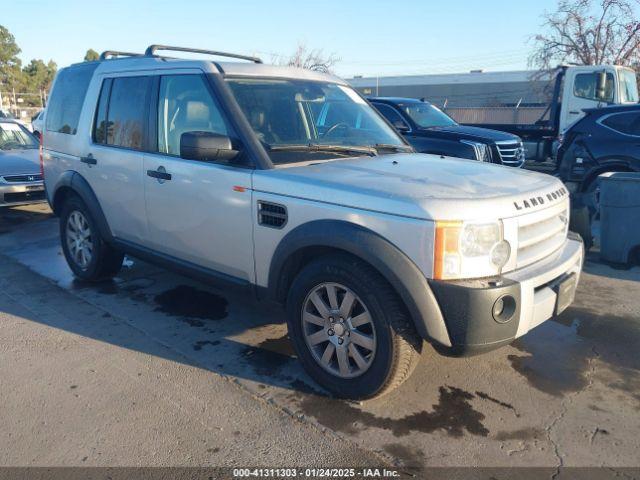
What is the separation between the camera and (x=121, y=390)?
3430mm

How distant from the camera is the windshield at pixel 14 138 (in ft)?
31.0

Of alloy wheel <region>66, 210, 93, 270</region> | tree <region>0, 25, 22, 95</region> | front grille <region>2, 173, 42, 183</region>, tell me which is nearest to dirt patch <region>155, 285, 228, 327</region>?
alloy wheel <region>66, 210, 93, 270</region>

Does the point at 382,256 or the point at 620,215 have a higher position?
the point at 382,256

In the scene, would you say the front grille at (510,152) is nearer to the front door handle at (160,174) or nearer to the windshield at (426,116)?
the windshield at (426,116)

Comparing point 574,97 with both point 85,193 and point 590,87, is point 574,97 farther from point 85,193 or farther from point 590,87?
point 85,193

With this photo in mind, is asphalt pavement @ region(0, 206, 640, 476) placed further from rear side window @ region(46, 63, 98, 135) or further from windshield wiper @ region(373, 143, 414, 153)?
rear side window @ region(46, 63, 98, 135)

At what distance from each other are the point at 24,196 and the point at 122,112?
4505 mm

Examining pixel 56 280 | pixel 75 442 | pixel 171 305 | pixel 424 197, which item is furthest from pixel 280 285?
pixel 56 280

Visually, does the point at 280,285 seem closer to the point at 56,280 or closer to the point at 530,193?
the point at 530,193

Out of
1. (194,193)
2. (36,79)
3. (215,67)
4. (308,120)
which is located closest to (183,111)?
(215,67)

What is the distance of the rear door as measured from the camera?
4.42 m

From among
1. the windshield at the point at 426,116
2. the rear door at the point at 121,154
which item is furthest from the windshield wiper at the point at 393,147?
the windshield at the point at 426,116

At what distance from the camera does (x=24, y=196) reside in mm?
8211

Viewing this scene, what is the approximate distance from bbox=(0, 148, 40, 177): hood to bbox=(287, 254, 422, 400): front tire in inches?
266
